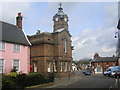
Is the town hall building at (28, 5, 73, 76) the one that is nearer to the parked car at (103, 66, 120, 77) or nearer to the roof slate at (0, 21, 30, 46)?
the roof slate at (0, 21, 30, 46)

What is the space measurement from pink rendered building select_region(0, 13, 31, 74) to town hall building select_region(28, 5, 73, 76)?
24.4 feet

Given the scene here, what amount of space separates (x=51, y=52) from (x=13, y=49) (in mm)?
13340

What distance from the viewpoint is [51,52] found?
41000 mm

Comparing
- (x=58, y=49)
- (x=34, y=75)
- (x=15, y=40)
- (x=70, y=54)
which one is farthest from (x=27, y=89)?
(x=70, y=54)

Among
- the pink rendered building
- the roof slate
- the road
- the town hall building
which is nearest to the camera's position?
the road

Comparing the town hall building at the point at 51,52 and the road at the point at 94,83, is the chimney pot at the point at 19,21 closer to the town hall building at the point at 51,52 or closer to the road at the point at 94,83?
the town hall building at the point at 51,52

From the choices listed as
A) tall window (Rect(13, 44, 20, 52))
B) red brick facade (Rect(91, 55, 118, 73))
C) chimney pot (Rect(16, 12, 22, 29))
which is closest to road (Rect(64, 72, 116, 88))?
tall window (Rect(13, 44, 20, 52))

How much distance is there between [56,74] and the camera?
1588 inches

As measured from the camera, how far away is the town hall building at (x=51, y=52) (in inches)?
1543

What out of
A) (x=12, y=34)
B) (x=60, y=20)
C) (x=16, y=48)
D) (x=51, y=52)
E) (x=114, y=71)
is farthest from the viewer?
(x=60, y=20)

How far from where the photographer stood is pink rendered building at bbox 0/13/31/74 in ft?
88.4

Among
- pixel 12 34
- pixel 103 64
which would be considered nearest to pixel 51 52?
pixel 12 34

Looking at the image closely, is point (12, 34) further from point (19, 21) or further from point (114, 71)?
point (114, 71)

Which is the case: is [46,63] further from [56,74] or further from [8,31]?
[8,31]
